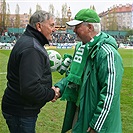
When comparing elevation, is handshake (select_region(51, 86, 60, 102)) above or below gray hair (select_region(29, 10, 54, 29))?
below

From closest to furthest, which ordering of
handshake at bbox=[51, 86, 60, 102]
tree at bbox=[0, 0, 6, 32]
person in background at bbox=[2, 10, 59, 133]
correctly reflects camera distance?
person in background at bbox=[2, 10, 59, 133], handshake at bbox=[51, 86, 60, 102], tree at bbox=[0, 0, 6, 32]

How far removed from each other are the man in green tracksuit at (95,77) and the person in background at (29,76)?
0.94 ft

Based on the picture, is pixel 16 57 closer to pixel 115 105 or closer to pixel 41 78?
pixel 41 78

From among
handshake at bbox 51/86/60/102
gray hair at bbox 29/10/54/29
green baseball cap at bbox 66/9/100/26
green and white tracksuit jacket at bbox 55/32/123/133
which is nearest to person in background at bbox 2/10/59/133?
gray hair at bbox 29/10/54/29

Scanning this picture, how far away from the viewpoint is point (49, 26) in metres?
2.99

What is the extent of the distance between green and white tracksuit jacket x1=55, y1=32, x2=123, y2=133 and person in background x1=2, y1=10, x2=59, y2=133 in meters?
0.38

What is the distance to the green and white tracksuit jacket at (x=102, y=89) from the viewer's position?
8.95ft

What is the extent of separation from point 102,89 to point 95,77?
130 mm

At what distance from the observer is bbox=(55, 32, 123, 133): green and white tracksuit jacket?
2729 millimetres

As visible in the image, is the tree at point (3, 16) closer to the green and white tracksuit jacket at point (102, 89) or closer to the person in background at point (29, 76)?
the person in background at point (29, 76)

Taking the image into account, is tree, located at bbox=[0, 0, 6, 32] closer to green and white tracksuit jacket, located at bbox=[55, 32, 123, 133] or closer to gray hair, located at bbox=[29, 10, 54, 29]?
gray hair, located at bbox=[29, 10, 54, 29]

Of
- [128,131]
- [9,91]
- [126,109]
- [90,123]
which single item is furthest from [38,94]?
[126,109]

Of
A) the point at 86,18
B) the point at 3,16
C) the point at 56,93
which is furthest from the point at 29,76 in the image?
the point at 3,16

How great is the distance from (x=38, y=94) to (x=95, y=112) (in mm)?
557
